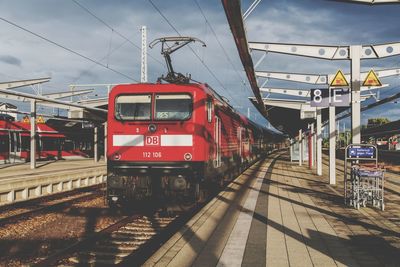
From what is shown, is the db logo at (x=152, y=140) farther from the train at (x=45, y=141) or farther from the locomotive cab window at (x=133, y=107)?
the train at (x=45, y=141)

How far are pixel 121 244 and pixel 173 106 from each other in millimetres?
3670

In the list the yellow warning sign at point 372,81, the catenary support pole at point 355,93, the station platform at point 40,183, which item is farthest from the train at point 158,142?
the catenary support pole at point 355,93

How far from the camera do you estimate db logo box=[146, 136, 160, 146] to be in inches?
372

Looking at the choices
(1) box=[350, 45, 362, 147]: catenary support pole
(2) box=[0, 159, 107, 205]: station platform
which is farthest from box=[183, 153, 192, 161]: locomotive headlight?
(2) box=[0, 159, 107, 205]: station platform

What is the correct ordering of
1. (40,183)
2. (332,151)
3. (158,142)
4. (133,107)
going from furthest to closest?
(332,151), (40,183), (133,107), (158,142)

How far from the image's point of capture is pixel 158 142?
9.44 metres

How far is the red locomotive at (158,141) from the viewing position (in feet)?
30.5

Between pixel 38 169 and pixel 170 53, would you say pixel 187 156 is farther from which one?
pixel 38 169

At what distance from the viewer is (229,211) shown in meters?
9.53

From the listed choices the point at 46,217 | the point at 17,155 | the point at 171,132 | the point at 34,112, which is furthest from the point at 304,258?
the point at 17,155

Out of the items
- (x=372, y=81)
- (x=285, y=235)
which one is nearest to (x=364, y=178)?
(x=372, y=81)

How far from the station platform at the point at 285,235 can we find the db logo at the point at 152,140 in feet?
6.21

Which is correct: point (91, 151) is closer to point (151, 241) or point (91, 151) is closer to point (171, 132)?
point (171, 132)

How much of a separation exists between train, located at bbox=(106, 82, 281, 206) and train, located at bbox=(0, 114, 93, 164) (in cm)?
1758
